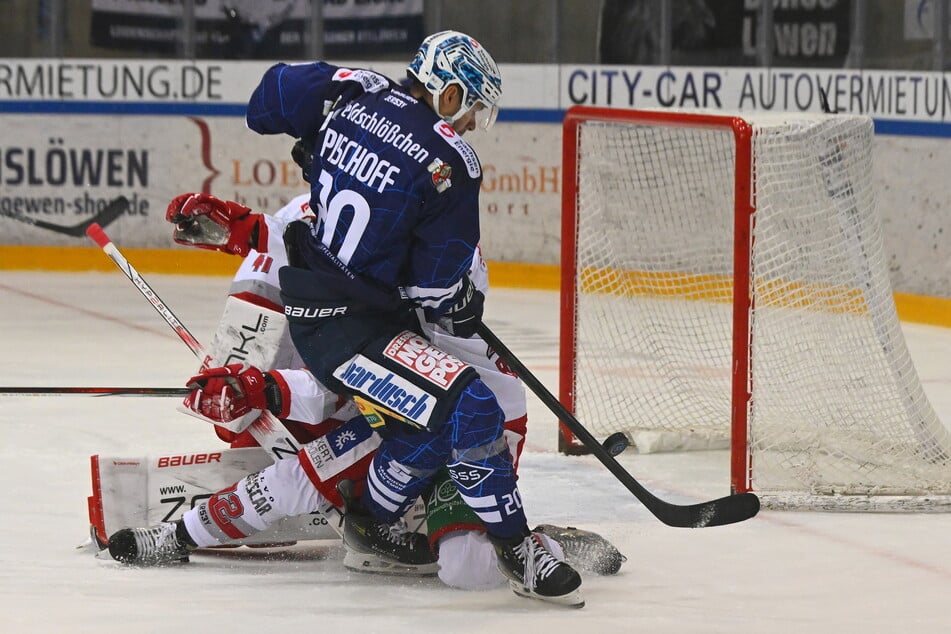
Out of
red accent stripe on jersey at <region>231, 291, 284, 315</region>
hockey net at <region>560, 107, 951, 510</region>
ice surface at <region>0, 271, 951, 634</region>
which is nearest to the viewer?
ice surface at <region>0, 271, 951, 634</region>

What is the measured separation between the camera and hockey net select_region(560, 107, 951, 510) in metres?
4.09

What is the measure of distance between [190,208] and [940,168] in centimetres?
433

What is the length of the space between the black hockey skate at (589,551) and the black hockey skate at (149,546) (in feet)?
2.36

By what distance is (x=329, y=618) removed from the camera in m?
3.05

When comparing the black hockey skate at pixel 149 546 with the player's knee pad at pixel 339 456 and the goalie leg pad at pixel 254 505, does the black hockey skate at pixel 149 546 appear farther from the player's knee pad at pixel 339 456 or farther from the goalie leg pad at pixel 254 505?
the player's knee pad at pixel 339 456

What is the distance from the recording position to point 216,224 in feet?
11.4

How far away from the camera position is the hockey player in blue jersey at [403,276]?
3.13 meters

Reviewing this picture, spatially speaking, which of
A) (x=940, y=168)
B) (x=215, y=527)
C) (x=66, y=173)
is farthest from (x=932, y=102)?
(x=215, y=527)

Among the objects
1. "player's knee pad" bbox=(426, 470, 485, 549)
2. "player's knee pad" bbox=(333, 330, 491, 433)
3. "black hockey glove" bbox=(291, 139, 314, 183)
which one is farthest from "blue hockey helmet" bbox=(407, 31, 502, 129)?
"player's knee pad" bbox=(426, 470, 485, 549)

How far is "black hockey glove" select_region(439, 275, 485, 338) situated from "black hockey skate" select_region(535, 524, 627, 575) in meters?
0.44

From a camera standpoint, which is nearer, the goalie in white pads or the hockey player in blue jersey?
the hockey player in blue jersey

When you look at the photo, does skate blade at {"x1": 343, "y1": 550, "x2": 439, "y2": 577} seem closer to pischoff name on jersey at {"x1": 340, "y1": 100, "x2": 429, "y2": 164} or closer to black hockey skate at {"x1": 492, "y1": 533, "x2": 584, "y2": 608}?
black hockey skate at {"x1": 492, "y1": 533, "x2": 584, "y2": 608}

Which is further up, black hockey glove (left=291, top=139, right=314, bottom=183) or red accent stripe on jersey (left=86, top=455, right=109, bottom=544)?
black hockey glove (left=291, top=139, right=314, bottom=183)

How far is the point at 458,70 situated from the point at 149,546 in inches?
43.9
